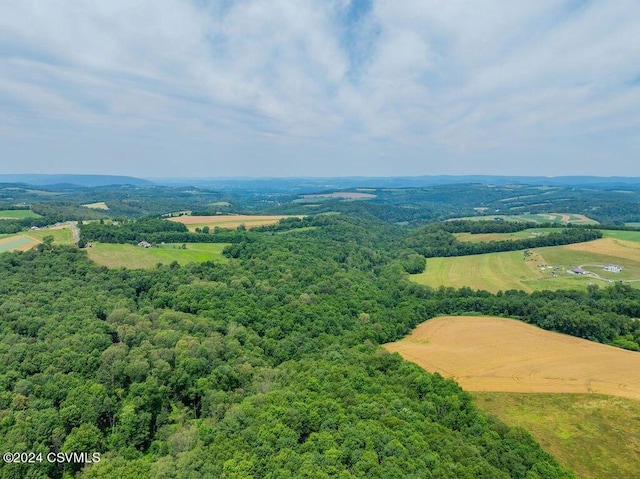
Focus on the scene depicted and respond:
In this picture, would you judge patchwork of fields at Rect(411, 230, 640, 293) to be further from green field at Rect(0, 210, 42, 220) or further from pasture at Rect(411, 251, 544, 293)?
green field at Rect(0, 210, 42, 220)

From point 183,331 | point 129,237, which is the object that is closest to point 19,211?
point 129,237

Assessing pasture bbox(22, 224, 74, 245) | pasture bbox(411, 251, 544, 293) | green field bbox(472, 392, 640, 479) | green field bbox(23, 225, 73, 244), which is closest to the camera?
green field bbox(472, 392, 640, 479)

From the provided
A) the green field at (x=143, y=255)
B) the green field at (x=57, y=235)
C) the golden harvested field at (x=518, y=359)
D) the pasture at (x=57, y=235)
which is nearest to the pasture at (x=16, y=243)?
the pasture at (x=57, y=235)

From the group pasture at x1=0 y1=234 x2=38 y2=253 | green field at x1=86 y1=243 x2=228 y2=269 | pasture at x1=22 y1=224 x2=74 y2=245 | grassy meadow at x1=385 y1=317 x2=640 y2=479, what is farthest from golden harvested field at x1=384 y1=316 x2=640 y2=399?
pasture at x1=22 y1=224 x2=74 y2=245

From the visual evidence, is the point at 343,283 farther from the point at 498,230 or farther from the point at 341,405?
the point at 498,230

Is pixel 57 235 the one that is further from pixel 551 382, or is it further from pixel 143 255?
pixel 551 382

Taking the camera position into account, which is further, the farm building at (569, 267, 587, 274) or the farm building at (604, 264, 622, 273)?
the farm building at (569, 267, 587, 274)

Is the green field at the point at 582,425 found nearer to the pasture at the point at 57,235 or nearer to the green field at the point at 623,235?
the pasture at the point at 57,235

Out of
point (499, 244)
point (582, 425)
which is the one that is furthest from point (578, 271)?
point (582, 425)
